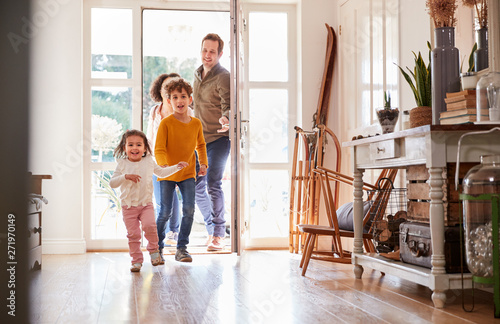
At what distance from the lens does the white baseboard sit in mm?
4477

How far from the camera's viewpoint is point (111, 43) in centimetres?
480

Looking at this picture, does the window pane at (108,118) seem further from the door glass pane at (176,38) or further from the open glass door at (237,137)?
the open glass door at (237,137)

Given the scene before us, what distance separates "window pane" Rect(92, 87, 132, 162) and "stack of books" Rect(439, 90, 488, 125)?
3.12 m

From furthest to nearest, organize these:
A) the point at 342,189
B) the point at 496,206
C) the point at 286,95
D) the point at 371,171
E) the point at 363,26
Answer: the point at 286,95 < the point at 342,189 < the point at 363,26 < the point at 371,171 < the point at 496,206

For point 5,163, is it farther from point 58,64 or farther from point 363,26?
point 58,64

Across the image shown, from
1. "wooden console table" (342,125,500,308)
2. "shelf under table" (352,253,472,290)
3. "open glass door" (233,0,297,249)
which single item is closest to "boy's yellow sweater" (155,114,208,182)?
"open glass door" (233,0,297,249)

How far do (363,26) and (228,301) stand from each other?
8.53 ft

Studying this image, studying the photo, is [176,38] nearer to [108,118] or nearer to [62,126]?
[108,118]

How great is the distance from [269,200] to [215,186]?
53 centimetres

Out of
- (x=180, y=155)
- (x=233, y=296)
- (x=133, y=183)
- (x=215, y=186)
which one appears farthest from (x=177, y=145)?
(x=233, y=296)

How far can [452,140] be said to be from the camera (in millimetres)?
2223

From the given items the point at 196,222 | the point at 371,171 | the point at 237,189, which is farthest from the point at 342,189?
the point at 196,222

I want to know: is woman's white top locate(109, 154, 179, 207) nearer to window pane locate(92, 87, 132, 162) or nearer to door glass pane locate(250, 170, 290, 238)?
window pane locate(92, 87, 132, 162)

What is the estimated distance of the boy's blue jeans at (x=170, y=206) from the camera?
12.8ft
